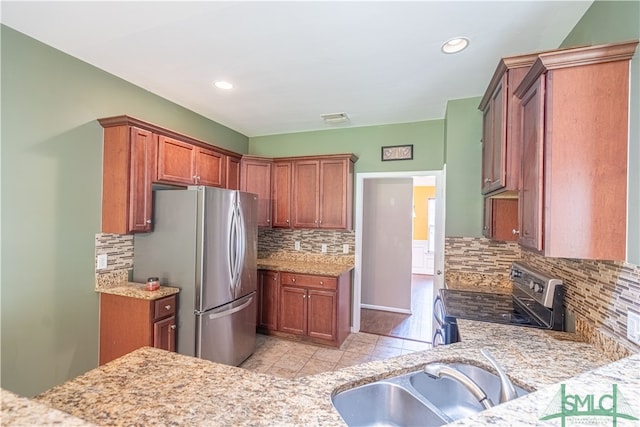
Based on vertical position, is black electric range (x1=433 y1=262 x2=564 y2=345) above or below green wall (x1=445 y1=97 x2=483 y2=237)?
below

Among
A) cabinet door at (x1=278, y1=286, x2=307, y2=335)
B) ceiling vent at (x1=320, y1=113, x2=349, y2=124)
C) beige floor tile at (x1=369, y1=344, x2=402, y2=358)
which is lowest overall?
beige floor tile at (x1=369, y1=344, x2=402, y2=358)

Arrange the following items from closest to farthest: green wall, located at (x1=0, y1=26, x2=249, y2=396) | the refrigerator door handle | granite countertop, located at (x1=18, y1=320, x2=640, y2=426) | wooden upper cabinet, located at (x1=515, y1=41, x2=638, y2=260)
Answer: granite countertop, located at (x1=18, y1=320, x2=640, y2=426)
wooden upper cabinet, located at (x1=515, y1=41, x2=638, y2=260)
green wall, located at (x1=0, y1=26, x2=249, y2=396)
the refrigerator door handle

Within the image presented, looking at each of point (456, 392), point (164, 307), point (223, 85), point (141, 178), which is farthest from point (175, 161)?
point (456, 392)

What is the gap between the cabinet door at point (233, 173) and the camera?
3.59 m

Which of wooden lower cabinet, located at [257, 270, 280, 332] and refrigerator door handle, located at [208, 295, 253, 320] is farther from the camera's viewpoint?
wooden lower cabinet, located at [257, 270, 280, 332]

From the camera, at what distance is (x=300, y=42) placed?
79.2 inches

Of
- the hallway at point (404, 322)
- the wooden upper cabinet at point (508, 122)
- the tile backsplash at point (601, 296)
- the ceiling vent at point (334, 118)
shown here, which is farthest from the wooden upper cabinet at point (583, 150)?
the hallway at point (404, 322)

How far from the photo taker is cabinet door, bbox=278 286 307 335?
134 inches

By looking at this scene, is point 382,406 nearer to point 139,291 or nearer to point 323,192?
point 139,291

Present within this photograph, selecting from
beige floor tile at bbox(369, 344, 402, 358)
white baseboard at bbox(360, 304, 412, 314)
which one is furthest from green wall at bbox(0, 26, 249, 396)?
white baseboard at bbox(360, 304, 412, 314)

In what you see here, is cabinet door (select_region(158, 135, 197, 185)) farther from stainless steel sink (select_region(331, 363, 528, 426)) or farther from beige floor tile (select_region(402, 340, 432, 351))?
beige floor tile (select_region(402, 340, 432, 351))

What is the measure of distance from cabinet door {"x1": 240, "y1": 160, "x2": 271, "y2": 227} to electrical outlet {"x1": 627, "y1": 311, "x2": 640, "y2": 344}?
3392mm

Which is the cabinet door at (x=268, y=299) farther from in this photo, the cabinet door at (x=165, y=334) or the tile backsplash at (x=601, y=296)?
the tile backsplash at (x=601, y=296)

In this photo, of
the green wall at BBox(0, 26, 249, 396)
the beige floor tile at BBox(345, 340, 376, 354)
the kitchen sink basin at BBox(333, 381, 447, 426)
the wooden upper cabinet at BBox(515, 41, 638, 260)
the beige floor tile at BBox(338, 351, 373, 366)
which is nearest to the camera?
the kitchen sink basin at BBox(333, 381, 447, 426)
